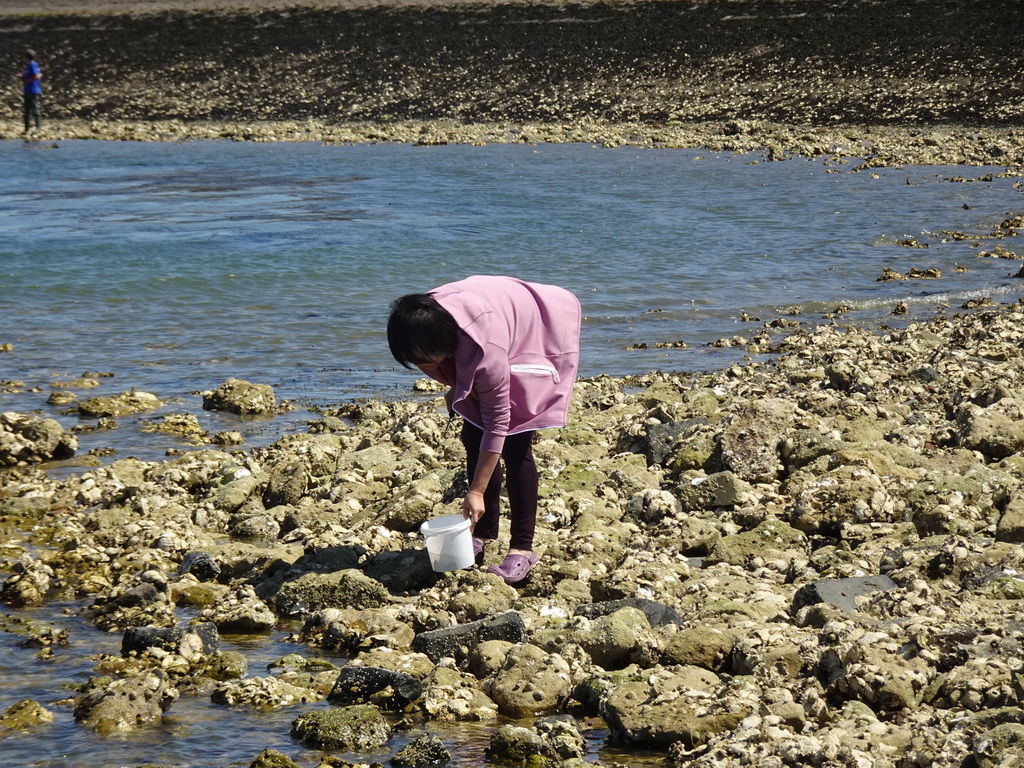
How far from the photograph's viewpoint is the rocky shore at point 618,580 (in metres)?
3.55

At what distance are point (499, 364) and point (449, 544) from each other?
796 millimetres

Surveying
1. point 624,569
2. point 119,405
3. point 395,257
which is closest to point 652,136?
point 395,257

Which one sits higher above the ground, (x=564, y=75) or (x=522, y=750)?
(x=564, y=75)

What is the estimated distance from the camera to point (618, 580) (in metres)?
4.54

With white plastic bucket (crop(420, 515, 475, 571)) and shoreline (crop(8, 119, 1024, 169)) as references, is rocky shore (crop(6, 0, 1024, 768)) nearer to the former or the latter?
white plastic bucket (crop(420, 515, 475, 571))

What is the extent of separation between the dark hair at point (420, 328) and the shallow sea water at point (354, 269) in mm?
1264

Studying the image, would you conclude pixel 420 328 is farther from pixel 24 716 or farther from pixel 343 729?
pixel 24 716

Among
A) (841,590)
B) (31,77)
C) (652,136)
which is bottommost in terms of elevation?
(841,590)

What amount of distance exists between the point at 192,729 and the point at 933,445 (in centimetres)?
394

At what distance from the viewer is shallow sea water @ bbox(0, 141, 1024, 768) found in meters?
4.50

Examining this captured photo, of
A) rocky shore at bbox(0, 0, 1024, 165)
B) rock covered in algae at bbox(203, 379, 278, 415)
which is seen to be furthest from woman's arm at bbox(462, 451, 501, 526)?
rocky shore at bbox(0, 0, 1024, 165)

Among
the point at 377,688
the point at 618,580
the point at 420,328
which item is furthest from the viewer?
the point at 618,580

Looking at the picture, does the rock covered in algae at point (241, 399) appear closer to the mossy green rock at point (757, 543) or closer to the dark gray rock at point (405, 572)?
the dark gray rock at point (405, 572)

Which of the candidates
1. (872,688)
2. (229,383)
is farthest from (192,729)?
(229,383)
